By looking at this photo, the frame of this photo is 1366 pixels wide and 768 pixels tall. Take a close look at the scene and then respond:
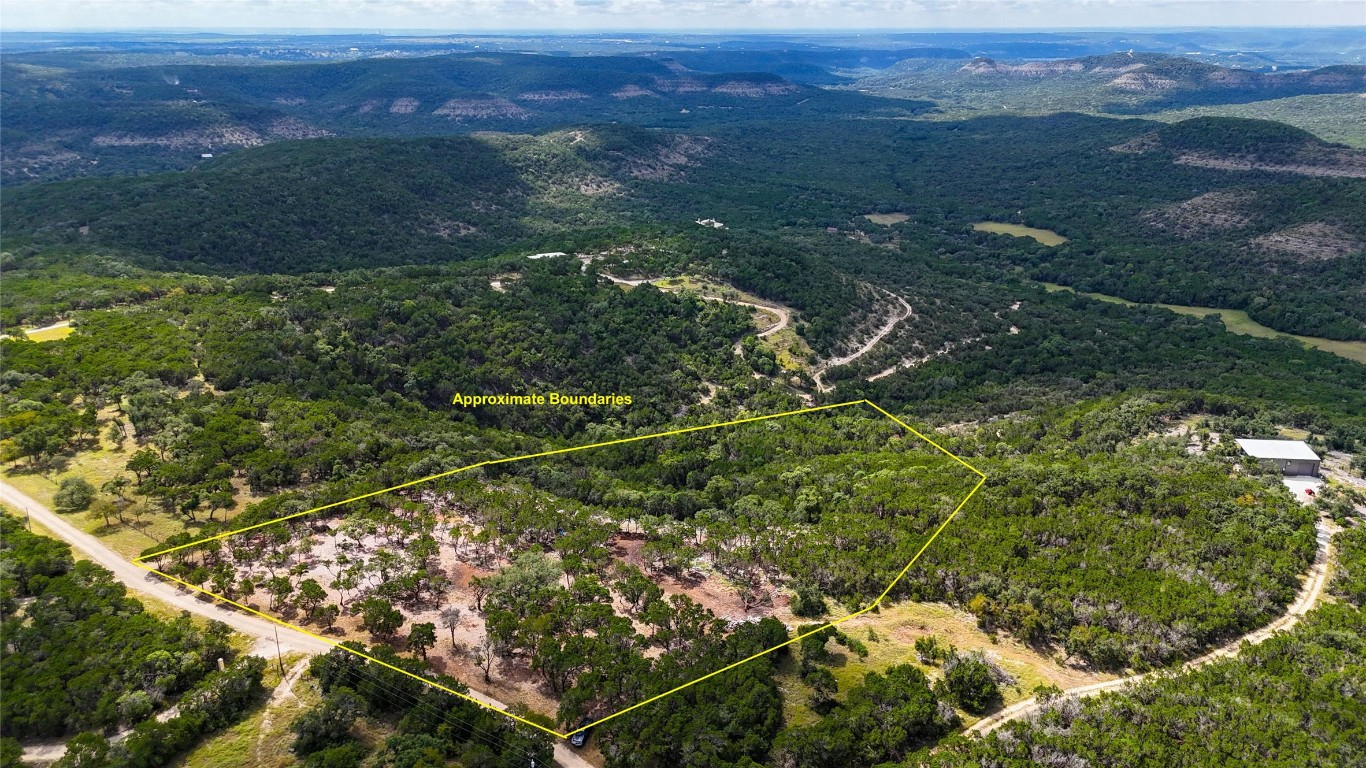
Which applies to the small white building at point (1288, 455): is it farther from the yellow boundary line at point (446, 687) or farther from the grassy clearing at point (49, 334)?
the grassy clearing at point (49, 334)

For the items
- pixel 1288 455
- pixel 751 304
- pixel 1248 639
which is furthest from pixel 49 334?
pixel 1288 455

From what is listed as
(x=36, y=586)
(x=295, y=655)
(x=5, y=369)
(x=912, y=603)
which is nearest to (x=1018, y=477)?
(x=912, y=603)

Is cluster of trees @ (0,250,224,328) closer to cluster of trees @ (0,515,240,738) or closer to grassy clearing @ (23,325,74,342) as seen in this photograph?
grassy clearing @ (23,325,74,342)

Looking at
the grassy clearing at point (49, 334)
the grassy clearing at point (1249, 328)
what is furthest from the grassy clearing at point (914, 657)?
the grassy clearing at point (1249, 328)

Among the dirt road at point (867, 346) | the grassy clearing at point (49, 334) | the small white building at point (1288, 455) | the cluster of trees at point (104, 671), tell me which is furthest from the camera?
the dirt road at point (867, 346)

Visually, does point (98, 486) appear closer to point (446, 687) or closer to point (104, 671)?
point (104, 671)

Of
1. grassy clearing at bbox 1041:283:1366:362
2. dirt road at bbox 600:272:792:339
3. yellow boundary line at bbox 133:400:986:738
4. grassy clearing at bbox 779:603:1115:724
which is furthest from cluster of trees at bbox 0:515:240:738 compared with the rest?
grassy clearing at bbox 1041:283:1366:362

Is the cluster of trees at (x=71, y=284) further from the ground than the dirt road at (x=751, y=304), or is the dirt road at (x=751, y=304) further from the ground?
the cluster of trees at (x=71, y=284)

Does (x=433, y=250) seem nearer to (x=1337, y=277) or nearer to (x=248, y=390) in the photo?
(x=248, y=390)
